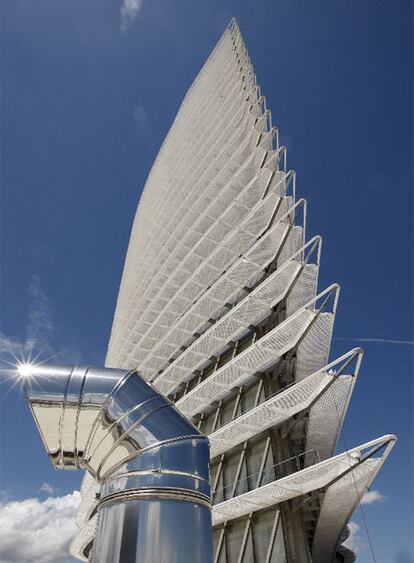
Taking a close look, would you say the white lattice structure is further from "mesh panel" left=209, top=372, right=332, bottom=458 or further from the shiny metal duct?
the shiny metal duct

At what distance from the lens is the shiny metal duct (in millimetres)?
3184

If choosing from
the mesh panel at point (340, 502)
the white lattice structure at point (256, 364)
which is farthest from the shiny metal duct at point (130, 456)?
the mesh panel at point (340, 502)

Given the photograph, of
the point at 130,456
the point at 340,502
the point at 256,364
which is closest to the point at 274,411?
the point at 256,364

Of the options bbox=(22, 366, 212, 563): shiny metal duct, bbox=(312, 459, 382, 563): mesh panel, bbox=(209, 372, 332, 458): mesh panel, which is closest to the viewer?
bbox=(22, 366, 212, 563): shiny metal duct

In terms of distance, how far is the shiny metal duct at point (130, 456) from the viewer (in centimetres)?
318

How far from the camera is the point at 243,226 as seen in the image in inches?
687

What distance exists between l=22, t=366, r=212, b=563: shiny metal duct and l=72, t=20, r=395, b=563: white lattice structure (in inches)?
103

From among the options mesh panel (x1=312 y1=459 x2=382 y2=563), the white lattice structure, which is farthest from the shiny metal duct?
mesh panel (x1=312 y1=459 x2=382 y2=563)

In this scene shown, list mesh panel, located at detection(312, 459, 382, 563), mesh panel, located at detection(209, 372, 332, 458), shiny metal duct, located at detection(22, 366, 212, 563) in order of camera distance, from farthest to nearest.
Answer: mesh panel, located at detection(209, 372, 332, 458), mesh panel, located at detection(312, 459, 382, 563), shiny metal duct, located at detection(22, 366, 212, 563)

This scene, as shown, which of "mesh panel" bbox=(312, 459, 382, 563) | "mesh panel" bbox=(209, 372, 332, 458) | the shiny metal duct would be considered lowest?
the shiny metal duct

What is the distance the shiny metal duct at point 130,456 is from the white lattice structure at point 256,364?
8.62ft

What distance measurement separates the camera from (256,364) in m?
14.0

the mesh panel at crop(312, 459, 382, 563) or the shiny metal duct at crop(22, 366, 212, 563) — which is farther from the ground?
the mesh panel at crop(312, 459, 382, 563)

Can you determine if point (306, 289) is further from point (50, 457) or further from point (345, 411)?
point (50, 457)
